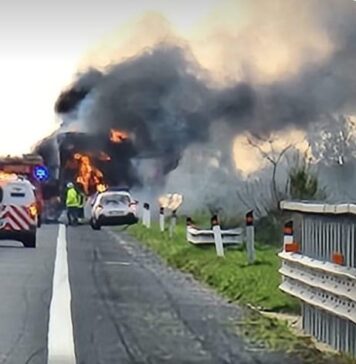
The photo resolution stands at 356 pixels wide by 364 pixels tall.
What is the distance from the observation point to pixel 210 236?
77.7 ft

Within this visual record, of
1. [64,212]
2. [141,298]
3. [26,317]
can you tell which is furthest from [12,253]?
[64,212]

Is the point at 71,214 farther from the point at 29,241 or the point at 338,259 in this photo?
the point at 338,259

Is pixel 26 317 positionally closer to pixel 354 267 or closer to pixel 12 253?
pixel 354 267

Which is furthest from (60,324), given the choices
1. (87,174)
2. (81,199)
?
(87,174)

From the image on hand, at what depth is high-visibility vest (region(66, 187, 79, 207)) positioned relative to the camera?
1678 inches

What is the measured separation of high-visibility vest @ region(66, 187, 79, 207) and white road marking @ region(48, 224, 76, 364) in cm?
2227

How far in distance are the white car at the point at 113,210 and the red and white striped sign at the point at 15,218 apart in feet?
33.5

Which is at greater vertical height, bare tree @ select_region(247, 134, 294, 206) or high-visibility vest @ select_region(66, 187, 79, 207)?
bare tree @ select_region(247, 134, 294, 206)

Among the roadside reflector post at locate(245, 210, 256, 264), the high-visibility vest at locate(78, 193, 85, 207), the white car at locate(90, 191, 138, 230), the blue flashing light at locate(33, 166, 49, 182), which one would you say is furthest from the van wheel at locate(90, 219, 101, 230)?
the roadside reflector post at locate(245, 210, 256, 264)

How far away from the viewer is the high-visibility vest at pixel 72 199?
140 feet

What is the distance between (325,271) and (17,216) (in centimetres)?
1955

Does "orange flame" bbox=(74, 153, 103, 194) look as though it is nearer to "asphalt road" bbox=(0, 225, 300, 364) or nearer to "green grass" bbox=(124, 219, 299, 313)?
"green grass" bbox=(124, 219, 299, 313)

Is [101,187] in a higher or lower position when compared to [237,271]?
higher

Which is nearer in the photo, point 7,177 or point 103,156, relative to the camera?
point 7,177
